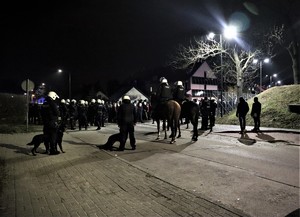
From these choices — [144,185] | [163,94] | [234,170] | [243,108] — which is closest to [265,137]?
[243,108]

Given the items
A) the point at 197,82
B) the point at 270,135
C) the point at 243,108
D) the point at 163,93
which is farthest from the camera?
the point at 197,82

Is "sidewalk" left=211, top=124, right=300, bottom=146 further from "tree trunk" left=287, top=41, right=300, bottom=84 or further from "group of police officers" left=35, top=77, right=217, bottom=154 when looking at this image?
"tree trunk" left=287, top=41, right=300, bottom=84

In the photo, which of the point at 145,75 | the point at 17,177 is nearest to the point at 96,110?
the point at 17,177

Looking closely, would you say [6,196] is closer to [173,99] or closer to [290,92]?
[173,99]

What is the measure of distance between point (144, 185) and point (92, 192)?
1128mm

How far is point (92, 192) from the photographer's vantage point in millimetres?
6211

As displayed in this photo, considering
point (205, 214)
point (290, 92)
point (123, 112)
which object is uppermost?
point (290, 92)

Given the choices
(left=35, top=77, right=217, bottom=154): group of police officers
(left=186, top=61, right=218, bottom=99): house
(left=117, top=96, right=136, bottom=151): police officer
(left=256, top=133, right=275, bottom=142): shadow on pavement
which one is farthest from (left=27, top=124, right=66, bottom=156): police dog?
(left=186, top=61, right=218, bottom=99): house

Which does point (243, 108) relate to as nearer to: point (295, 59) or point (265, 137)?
point (265, 137)

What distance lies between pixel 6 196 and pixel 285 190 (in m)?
5.61

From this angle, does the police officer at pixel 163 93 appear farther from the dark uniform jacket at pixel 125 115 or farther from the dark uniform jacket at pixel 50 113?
the dark uniform jacket at pixel 50 113

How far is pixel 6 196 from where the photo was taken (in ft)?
19.8

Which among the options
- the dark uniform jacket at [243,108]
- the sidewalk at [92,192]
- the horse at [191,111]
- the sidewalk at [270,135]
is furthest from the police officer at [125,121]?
the dark uniform jacket at [243,108]

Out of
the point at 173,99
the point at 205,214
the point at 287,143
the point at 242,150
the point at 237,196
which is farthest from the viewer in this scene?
the point at 173,99
